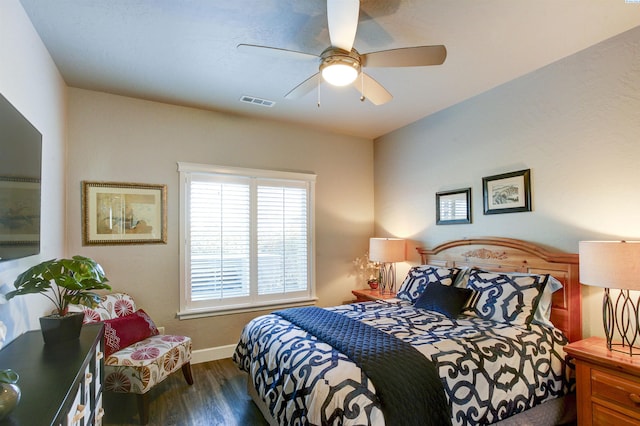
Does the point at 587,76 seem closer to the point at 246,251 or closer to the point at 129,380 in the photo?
the point at 246,251

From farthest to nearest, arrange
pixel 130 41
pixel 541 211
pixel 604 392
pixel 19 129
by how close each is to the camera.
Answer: pixel 541 211
pixel 130 41
pixel 604 392
pixel 19 129

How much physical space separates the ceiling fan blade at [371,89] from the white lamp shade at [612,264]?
173 centimetres

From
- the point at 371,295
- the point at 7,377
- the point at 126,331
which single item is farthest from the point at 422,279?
the point at 7,377

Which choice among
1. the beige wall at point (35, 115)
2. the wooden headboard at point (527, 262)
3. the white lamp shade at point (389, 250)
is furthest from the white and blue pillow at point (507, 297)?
→ the beige wall at point (35, 115)

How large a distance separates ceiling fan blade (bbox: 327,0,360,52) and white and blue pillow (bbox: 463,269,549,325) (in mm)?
2224

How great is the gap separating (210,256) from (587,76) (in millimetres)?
3885

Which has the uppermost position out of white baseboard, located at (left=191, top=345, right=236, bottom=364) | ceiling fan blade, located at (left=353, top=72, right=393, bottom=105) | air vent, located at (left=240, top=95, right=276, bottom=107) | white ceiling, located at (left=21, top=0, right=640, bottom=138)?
white ceiling, located at (left=21, top=0, right=640, bottom=138)

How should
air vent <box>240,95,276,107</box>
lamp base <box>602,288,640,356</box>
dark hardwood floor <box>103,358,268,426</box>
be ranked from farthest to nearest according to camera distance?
air vent <box>240,95,276,107</box> < dark hardwood floor <box>103,358,268,426</box> < lamp base <box>602,288,640,356</box>

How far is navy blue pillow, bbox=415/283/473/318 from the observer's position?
2.81m

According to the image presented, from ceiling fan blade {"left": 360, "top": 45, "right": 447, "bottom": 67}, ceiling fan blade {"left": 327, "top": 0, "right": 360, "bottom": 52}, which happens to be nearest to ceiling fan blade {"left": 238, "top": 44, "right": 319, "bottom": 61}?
ceiling fan blade {"left": 327, "top": 0, "right": 360, "bottom": 52}

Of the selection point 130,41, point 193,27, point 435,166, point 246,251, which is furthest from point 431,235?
point 130,41

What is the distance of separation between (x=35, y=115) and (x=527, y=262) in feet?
13.1

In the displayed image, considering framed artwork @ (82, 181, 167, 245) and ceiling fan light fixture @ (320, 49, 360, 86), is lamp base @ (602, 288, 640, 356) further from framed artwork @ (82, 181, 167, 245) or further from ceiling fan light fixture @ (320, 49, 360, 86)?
framed artwork @ (82, 181, 167, 245)

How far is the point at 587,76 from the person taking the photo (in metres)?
2.57
